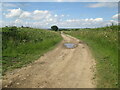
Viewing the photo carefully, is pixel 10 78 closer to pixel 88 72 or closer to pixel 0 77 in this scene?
pixel 0 77

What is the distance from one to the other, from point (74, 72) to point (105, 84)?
6.39 ft

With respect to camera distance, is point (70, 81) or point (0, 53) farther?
point (0, 53)

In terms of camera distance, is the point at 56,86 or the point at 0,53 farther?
the point at 0,53

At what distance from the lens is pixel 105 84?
6.35 metres

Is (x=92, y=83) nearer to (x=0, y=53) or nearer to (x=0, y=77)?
(x=0, y=77)

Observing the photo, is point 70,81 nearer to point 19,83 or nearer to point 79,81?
point 79,81

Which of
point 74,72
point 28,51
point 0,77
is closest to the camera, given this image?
point 0,77

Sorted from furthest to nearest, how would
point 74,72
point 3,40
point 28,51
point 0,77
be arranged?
1. point 3,40
2. point 28,51
3. point 74,72
4. point 0,77

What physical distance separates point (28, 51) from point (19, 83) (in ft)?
24.9

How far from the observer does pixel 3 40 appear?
15.4 meters

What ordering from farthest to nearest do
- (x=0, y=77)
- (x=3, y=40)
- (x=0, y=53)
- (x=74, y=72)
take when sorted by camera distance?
(x=3, y=40) < (x=0, y=53) < (x=74, y=72) < (x=0, y=77)

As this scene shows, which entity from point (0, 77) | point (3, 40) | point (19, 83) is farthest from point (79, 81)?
point (3, 40)

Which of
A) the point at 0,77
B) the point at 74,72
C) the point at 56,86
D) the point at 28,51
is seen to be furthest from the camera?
the point at 28,51

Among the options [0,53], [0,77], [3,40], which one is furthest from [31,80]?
[3,40]
